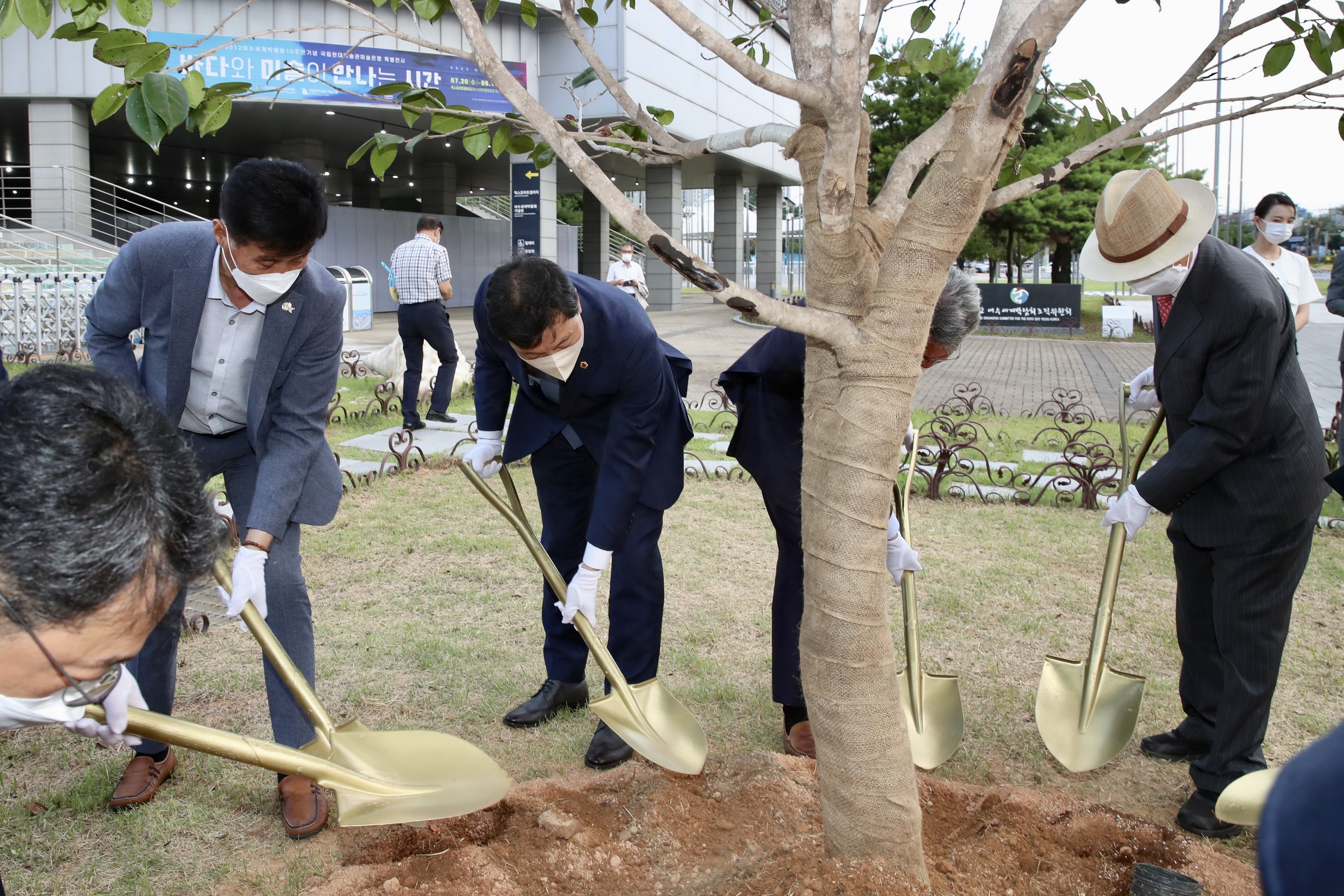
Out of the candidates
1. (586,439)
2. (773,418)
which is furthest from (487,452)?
(773,418)

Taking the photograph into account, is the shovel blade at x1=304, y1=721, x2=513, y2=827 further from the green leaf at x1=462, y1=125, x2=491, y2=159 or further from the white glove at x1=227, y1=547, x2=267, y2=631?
the green leaf at x1=462, y1=125, x2=491, y2=159

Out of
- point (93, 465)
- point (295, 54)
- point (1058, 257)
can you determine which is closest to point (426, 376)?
point (93, 465)

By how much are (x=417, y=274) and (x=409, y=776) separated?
6.62 m

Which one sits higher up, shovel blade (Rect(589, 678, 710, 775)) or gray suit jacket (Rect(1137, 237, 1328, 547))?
gray suit jacket (Rect(1137, 237, 1328, 547))

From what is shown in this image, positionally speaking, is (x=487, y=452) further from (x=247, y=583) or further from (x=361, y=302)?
(x=361, y=302)

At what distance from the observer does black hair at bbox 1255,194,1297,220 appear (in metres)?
5.98

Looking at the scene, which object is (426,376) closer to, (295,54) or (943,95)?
(295,54)

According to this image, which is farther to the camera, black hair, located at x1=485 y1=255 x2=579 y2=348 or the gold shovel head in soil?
black hair, located at x1=485 y1=255 x2=579 y2=348

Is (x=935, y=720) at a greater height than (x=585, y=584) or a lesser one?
lesser

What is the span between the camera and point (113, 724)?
1656 mm

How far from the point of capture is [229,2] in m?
17.2

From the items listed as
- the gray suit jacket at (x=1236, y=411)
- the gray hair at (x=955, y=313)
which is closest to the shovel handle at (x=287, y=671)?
the gray hair at (x=955, y=313)

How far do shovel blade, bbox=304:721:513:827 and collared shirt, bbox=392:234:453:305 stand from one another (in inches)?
252

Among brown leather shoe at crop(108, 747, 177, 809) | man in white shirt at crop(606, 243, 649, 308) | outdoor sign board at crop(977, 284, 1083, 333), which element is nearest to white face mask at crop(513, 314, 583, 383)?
brown leather shoe at crop(108, 747, 177, 809)
